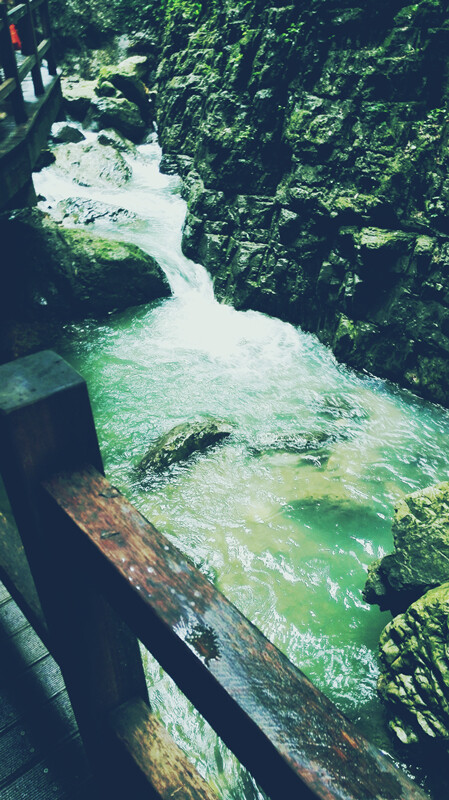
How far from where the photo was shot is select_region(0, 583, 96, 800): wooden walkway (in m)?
1.57

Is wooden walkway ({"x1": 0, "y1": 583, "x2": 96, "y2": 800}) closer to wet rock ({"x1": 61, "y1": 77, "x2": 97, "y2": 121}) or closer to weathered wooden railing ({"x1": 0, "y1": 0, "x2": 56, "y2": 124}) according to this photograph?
weathered wooden railing ({"x1": 0, "y1": 0, "x2": 56, "y2": 124})

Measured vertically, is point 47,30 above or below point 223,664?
above

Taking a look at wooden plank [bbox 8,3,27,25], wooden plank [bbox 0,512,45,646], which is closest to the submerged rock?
wooden plank [bbox 0,512,45,646]

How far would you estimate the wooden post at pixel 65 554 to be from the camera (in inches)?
35.4

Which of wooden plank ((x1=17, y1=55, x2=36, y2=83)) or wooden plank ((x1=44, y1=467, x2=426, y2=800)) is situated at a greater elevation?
wooden plank ((x1=17, y1=55, x2=36, y2=83))

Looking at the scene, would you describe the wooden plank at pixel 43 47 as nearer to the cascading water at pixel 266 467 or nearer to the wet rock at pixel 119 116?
the cascading water at pixel 266 467

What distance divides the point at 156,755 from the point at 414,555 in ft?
9.16

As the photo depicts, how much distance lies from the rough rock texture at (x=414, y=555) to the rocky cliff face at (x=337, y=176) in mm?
3017

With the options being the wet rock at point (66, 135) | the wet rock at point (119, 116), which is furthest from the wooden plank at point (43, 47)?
the wet rock at point (119, 116)

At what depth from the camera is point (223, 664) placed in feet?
2.39

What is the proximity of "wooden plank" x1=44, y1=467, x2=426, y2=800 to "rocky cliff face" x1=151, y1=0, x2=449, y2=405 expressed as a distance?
6.04 metres

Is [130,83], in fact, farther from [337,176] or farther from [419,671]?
[419,671]

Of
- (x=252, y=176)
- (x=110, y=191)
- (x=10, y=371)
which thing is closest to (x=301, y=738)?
(x=10, y=371)

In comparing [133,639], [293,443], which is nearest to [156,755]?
[133,639]
